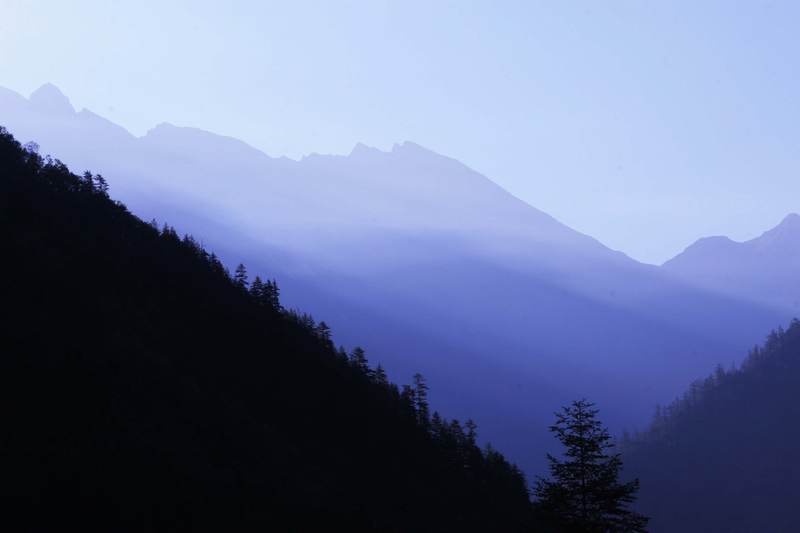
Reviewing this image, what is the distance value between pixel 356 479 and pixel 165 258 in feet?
152

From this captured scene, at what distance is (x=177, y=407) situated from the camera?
188ft

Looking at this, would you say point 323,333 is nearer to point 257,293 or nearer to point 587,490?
point 257,293

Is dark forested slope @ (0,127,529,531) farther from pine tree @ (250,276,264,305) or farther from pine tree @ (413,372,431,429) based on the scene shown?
pine tree @ (413,372,431,429)

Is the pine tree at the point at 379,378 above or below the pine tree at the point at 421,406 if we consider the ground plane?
above

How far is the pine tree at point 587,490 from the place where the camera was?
23000mm

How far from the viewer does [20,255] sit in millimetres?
64938

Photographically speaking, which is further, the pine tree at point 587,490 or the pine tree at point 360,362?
the pine tree at point 360,362

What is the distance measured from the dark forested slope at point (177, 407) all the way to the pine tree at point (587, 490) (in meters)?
20.4

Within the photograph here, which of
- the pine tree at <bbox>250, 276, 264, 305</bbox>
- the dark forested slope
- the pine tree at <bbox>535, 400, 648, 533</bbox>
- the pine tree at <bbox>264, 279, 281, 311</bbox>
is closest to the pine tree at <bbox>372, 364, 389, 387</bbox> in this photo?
the dark forested slope

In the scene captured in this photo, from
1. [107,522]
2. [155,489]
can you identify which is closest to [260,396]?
[155,489]

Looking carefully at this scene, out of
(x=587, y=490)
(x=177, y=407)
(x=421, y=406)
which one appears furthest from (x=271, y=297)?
(x=587, y=490)

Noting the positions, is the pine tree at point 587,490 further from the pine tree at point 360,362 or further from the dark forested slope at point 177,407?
the pine tree at point 360,362

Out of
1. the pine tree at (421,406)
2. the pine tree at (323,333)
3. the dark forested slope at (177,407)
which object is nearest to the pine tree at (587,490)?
the dark forested slope at (177,407)

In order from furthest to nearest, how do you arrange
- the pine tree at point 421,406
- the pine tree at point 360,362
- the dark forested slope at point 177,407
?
1. the pine tree at point 360,362
2. the pine tree at point 421,406
3. the dark forested slope at point 177,407
